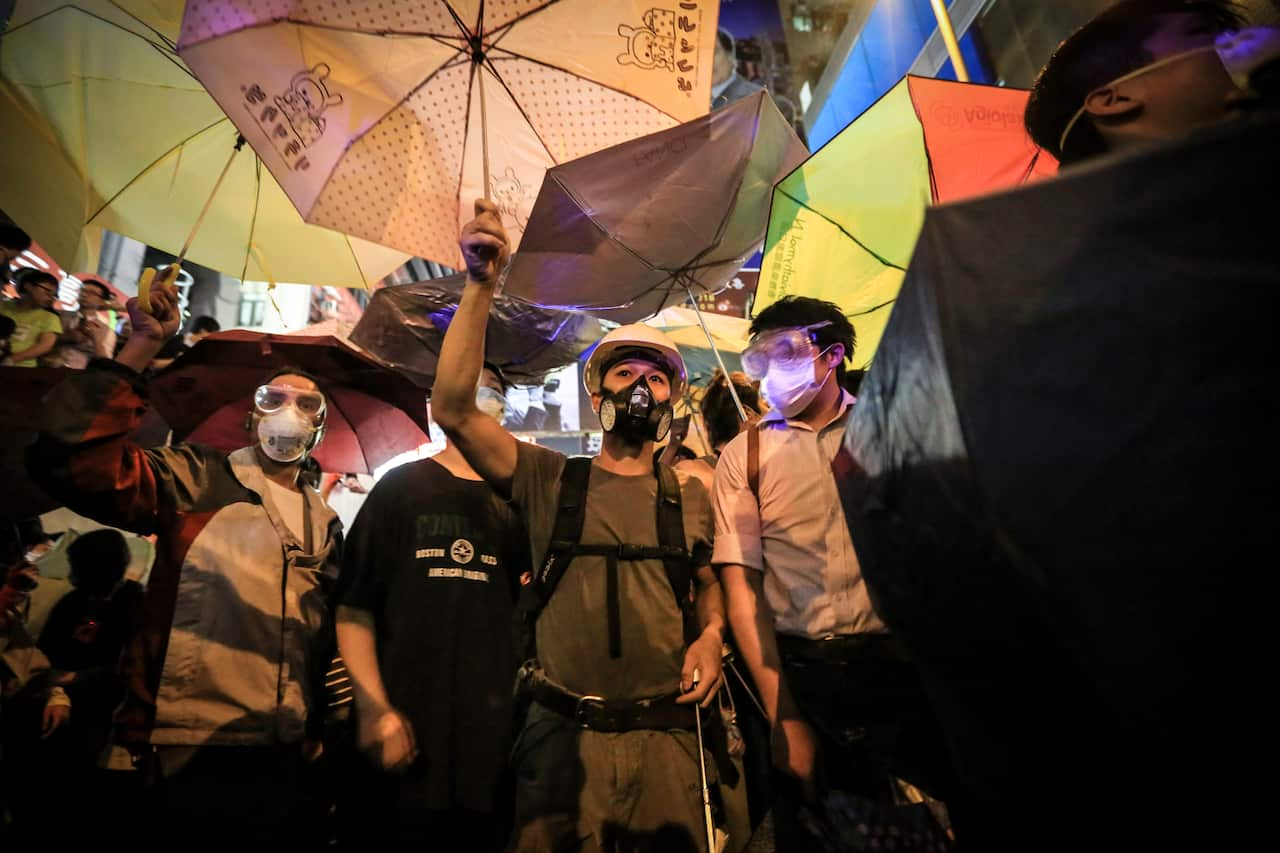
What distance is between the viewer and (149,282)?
2.26 m

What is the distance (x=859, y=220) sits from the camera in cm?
390

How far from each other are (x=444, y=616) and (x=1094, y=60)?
309 centimetres

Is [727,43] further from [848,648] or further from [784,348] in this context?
[848,648]

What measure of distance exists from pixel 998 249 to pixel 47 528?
8.99 metres

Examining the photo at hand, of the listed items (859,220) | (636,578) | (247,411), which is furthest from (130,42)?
(859,220)

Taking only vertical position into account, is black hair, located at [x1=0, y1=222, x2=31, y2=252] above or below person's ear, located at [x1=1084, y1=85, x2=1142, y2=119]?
above

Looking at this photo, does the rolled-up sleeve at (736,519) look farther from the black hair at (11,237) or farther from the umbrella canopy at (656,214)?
the black hair at (11,237)

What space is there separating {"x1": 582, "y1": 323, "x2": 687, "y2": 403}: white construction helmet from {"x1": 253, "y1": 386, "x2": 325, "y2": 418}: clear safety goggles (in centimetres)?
178

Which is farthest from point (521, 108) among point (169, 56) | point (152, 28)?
point (169, 56)

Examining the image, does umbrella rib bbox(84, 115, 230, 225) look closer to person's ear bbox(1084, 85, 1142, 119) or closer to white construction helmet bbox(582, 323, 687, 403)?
white construction helmet bbox(582, 323, 687, 403)

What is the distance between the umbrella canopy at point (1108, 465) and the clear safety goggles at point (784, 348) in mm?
2034

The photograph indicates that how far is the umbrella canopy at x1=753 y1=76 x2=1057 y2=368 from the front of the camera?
340cm

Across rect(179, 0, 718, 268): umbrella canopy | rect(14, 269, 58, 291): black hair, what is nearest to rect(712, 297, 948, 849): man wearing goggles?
rect(179, 0, 718, 268): umbrella canopy

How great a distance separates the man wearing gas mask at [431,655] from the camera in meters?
2.35
